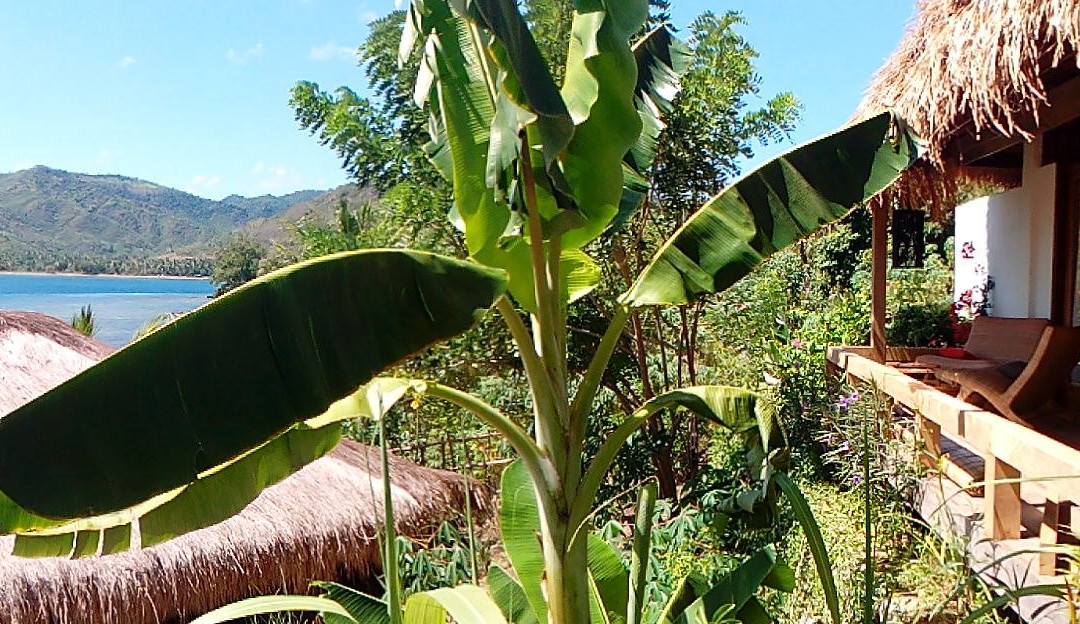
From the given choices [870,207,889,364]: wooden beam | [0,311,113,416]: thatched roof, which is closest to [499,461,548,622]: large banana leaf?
[0,311,113,416]: thatched roof

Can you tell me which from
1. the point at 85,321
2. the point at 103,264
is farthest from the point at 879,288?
the point at 103,264

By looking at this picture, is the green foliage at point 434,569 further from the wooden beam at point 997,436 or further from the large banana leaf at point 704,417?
the wooden beam at point 997,436

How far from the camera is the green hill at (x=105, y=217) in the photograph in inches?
2026

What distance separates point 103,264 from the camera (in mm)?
48312

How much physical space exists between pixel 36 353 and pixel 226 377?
218 inches

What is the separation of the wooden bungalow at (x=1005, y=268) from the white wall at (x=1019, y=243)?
0.03m

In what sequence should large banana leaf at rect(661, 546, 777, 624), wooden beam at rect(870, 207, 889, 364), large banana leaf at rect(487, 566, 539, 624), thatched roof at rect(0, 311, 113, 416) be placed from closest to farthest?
1. large banana leaf at rect(661, 546, 777, 624)
2. large banana leaf at rect(487, 566, 539, 624)
3. thatched roof at rect(0, 311, 113, 416)
4. wooden beam at rect(870, 207, 889, 364)

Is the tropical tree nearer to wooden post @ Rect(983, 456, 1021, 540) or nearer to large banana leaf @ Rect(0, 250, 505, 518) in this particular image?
large banana leaf @ Rect(0, 250, 505, 518)

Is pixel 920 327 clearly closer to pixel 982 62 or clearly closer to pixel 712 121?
pixel 712 121

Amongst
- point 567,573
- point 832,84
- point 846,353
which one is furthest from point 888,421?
point 832,84

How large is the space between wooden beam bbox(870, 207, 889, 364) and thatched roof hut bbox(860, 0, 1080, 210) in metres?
0.56

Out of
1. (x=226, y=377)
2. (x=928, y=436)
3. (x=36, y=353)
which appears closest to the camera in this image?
(x=226, y=377)

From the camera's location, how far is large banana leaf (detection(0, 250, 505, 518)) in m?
1.25

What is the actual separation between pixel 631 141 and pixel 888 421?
301 centimetres
